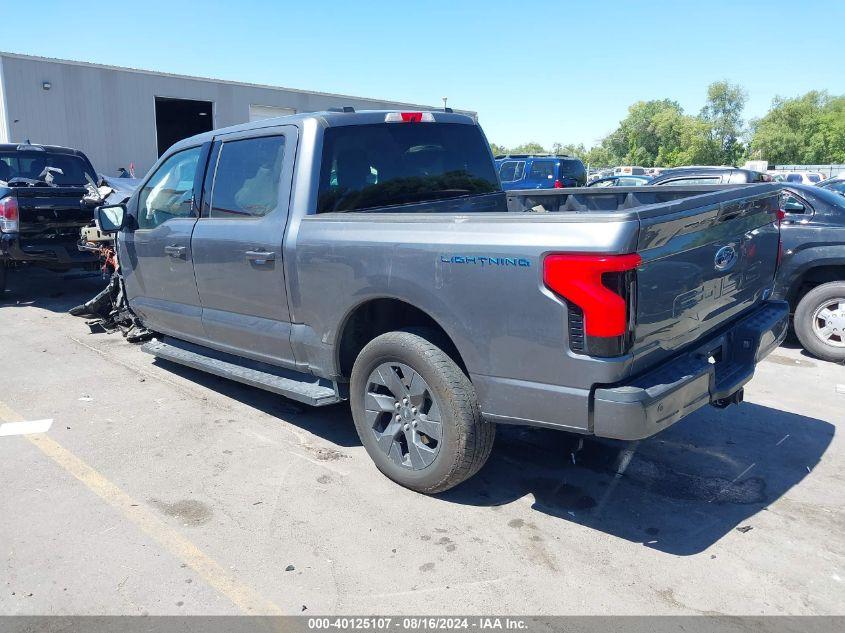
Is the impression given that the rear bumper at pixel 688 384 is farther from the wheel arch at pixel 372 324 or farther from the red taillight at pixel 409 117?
the red taillight at pixel 409 117

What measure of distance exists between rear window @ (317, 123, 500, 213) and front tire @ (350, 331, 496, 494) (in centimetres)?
107

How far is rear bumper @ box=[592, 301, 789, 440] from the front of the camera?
111 inches

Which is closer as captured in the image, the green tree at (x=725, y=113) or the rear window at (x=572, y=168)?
the rear window at (x=572, y=168)

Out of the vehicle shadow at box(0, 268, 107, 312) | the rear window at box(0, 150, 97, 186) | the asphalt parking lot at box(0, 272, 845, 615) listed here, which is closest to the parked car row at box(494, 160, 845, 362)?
the asphalt parking lot at box(0, 272, 845, 615)

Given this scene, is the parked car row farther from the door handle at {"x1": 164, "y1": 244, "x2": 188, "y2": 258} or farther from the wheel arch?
the door handle at {"x1": 164, "y1": 244, "x2": 188, "y2": 258}

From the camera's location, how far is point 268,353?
14.7 ft

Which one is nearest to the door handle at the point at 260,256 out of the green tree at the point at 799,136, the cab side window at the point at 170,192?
the cab side window at the point at 170,192

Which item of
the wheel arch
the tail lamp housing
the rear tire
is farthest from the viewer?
the rear tire

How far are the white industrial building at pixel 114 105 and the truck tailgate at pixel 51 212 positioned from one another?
10.7m

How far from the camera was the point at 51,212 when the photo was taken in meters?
8.63

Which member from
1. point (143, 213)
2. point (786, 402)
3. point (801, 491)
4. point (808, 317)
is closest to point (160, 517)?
point (143, 213)

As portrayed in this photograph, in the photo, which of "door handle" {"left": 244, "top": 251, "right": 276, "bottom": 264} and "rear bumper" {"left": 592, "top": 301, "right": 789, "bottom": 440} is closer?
"rear bumper" {"left": 592, "top": 301, "right": 789, "bottom": 440}

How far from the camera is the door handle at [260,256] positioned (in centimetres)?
416

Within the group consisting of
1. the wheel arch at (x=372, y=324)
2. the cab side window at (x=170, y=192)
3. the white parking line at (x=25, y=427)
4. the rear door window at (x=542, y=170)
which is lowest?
the white parking line at (x=25, y=427)
